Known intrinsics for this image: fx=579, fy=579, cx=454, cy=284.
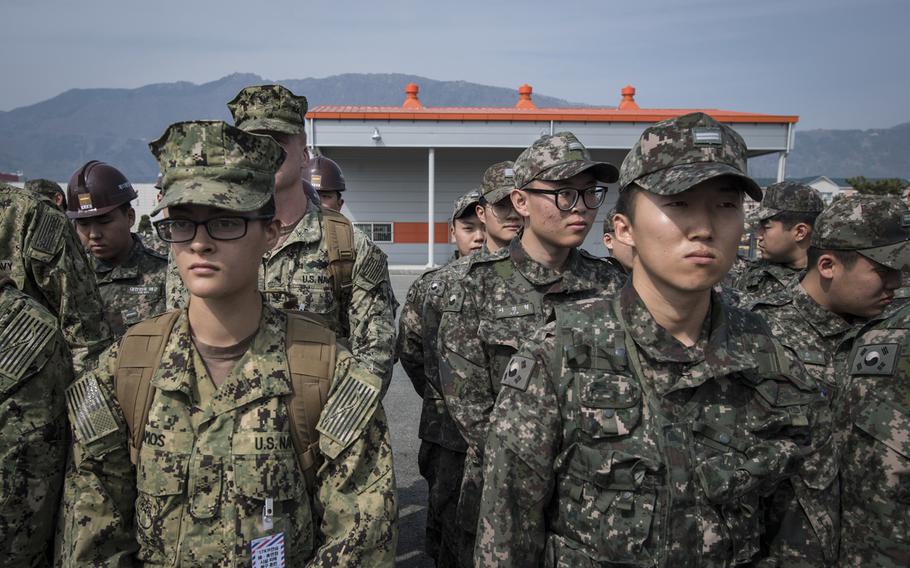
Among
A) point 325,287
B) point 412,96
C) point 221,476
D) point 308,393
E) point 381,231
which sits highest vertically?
point 412,96

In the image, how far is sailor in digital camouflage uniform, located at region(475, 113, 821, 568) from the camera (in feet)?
5.63

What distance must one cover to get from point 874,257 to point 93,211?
492cm

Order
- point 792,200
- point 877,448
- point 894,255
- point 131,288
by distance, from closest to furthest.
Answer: point 877,448
point 894,255
point 131,288
point 792,200

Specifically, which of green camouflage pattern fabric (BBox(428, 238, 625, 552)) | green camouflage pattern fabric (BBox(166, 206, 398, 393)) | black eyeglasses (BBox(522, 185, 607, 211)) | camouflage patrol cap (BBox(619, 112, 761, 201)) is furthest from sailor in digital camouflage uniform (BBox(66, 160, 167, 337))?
camouflage patrol cap (BBox(619, 112, 761, 201))

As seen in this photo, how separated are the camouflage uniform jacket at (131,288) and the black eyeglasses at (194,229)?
291cm

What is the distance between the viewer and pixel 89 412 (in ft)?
5.74

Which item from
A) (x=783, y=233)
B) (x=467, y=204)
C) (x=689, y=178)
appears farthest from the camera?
(x=467, y=204)

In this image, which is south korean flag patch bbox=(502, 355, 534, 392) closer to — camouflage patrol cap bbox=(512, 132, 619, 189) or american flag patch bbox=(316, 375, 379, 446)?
american flag patch bbox=(316, 375, 379, 446)

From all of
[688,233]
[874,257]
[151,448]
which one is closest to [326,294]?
[151,448]

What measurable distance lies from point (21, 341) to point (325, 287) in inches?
54.4

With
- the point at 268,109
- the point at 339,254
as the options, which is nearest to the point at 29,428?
the point at 339,254

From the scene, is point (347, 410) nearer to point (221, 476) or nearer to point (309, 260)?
point (221, 476)

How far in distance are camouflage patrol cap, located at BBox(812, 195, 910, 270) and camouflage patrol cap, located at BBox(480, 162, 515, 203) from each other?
6.84 ft

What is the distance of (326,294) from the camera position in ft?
10.2
